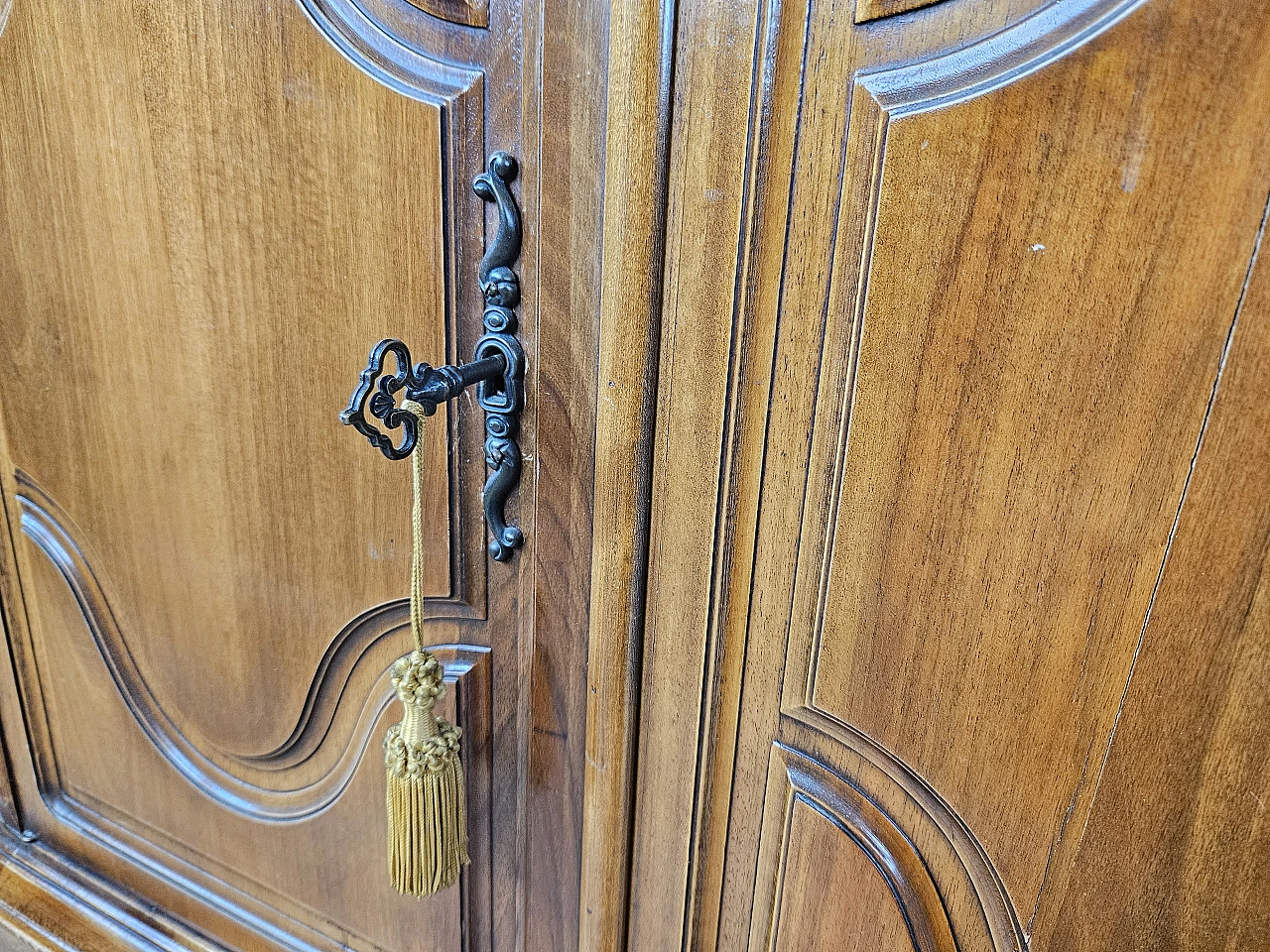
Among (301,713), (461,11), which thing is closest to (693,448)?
(461,11)

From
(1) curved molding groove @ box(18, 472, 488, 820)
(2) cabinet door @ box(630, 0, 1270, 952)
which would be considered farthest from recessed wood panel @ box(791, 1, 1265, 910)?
(1) curved molding groove @ box(18, 472, 488, 820)

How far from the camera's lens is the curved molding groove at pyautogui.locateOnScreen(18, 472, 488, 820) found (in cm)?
53

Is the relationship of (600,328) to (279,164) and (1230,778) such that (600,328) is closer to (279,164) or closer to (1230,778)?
(279,164)

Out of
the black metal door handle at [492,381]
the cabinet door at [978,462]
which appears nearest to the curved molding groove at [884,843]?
the cabinet door at [978,462]

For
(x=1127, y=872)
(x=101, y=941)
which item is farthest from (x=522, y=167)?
(x=101, y=941)

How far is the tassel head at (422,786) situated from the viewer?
0.45m

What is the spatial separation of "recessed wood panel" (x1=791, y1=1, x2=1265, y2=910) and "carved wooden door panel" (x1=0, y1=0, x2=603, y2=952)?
0.17m

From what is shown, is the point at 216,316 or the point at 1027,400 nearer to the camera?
the point at 1027,400

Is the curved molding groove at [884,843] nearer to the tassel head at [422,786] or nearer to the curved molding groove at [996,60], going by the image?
the tassel head at [422,786]

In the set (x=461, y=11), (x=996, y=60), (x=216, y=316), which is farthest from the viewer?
(x=216, y=316)

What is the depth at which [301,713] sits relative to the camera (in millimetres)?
580

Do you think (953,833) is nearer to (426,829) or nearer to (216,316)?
(426,829)

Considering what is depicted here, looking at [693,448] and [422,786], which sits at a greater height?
[693,448]

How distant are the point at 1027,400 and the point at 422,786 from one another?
0.39 meters
